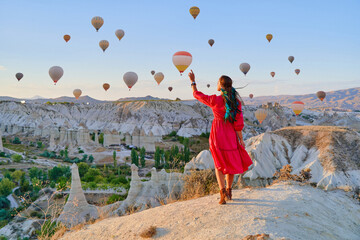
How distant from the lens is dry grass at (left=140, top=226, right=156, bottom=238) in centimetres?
461

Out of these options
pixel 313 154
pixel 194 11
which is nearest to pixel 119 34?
pixel 194 11

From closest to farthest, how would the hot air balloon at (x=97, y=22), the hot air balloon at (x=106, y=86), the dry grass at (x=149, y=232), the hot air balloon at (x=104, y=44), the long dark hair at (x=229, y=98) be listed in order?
the dry grass at (x=149, y=232) → the long dark hair at (x=229, y=98) → the hot air balloon at (x=97, y=22) → the hot air balloon at (x=104, y=44) → the hot air balloon at (x=106, y=86)

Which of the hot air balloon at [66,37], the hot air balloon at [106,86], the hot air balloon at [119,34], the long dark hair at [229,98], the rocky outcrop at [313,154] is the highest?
the hot air balloon at [66,37]

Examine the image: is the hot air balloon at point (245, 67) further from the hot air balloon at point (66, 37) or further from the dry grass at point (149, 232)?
the dry grass at point (149, 232)

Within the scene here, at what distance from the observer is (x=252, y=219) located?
446 cm

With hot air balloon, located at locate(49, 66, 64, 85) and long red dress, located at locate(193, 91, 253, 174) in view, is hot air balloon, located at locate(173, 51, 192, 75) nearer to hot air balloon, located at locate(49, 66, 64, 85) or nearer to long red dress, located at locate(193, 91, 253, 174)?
long red dress, located at locate(193, 91, 253, 174)

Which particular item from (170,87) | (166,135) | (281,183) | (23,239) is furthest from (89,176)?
(170,87)

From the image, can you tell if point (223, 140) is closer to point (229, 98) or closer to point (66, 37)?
point (229, 98)

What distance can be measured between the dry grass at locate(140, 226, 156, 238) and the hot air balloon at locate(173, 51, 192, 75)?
59.6 feet

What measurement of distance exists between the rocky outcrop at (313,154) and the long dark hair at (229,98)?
11575 mm

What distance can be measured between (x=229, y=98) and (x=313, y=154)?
15661 millimetres

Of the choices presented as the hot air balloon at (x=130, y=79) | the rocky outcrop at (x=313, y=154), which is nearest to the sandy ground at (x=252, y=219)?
the rocky outcrop at (x=313, y=154)

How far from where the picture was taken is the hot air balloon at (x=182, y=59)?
21.9m

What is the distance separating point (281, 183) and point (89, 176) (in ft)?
109
